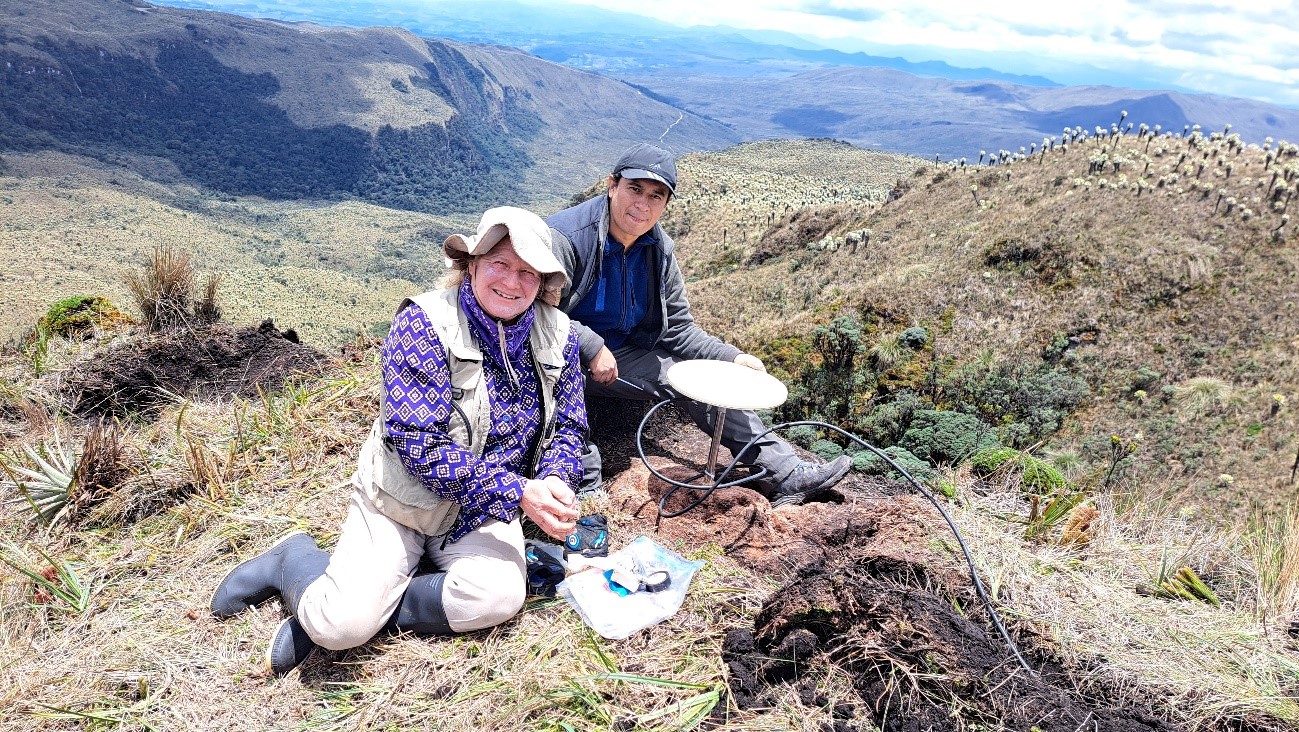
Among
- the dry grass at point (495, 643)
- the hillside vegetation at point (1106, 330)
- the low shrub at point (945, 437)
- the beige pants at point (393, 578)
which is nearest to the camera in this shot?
the dry grass at point (495, 643)

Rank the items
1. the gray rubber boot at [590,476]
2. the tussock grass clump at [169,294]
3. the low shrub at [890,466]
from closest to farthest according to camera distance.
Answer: the gray rubber boot at [590,476], the low shrub at [890,466], the tussock grass clump at [169,294]

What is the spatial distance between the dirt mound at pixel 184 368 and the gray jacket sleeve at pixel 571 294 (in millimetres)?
2280

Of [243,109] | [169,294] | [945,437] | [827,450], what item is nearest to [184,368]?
[169,294]

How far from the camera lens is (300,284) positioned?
49594 mm

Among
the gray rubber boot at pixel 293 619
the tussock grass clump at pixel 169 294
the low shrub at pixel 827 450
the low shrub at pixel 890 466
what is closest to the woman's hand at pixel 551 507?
the gray rubber boot at pixel 293 619

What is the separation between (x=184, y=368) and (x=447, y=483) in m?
3.58

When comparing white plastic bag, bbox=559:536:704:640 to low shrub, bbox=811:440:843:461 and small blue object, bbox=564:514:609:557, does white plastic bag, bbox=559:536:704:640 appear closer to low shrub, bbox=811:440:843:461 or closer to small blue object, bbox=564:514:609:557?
small blue object, bbox=564:514:609:557

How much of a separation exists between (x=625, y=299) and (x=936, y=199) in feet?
77.3

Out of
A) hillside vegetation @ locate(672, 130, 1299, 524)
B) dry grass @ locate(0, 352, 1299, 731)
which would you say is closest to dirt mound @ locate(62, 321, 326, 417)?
dry grass @ locate(0, 352, 1299, 731)

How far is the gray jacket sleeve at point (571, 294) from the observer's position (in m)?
3.01

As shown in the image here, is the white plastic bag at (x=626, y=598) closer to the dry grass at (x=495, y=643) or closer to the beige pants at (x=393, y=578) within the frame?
the dry grass at (x=495, y=643)

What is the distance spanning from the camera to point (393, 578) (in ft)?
7.27

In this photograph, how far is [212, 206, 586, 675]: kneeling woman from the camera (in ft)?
7.09

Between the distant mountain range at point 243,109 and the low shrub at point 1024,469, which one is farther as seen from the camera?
the distant mountain range at point 243,109
